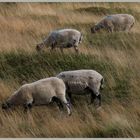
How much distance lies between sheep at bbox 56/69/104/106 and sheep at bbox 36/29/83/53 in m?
1.55

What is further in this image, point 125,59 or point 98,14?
point 98,14

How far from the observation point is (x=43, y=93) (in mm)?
11664

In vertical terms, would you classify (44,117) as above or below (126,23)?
below

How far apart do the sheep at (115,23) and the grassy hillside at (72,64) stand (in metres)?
0.13

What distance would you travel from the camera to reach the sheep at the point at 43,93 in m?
11.6

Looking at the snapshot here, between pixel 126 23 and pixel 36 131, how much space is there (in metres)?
3.71

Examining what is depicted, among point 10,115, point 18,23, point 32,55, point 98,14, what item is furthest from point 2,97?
point 98,14

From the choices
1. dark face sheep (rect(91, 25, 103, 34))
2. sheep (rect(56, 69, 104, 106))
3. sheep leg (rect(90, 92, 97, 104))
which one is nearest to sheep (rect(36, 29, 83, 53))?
dark face sheep (rect(91, 25, 103, 34))

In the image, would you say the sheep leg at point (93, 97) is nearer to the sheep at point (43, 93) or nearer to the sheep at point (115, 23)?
the sheep at point (43, 93)

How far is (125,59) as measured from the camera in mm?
13289

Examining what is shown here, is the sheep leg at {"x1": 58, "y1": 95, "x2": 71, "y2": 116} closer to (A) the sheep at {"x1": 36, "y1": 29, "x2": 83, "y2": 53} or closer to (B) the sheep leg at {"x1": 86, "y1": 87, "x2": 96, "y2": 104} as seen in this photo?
(B) the sheep leg at {"x1": 86, "y1": 87, "x2": 96, "y2": 104}

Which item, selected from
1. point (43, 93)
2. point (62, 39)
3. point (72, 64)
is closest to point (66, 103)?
point (43, 93)

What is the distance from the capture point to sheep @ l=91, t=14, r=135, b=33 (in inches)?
554

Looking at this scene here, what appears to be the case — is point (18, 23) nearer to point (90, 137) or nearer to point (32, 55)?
point (32, 55)
